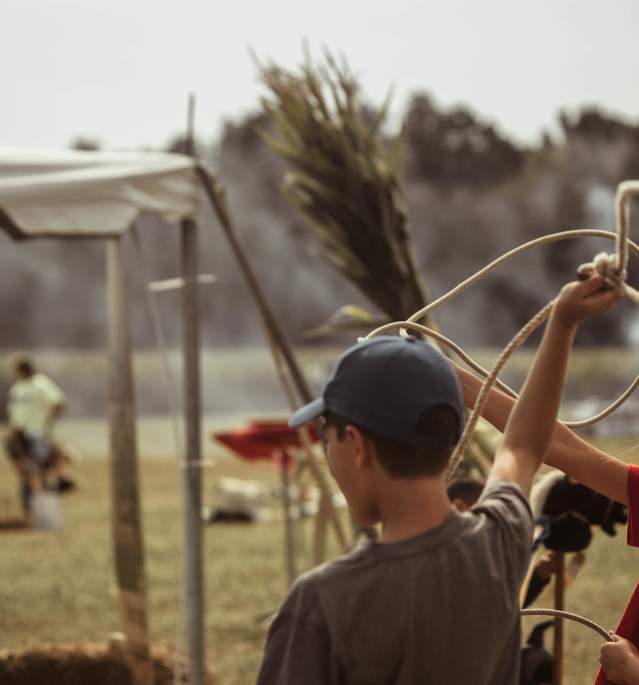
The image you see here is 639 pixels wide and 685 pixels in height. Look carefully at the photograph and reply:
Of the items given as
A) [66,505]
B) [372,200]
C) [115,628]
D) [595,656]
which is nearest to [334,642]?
[372,200]

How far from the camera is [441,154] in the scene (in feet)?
165

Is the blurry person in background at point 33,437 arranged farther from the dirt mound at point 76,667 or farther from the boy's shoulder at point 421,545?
the boy's shoulder at point 421,545

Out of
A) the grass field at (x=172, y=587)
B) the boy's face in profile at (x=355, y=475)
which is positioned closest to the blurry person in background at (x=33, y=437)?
the grass field at (x=172, y=587)

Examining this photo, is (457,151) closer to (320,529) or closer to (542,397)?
(320,529)

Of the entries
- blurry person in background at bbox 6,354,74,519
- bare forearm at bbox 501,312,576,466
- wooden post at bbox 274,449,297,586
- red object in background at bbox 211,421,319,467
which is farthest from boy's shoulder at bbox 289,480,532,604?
blurry person in background at bbox 6,354,74,519

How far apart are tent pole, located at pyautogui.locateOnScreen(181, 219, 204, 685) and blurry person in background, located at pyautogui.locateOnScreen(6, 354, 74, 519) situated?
315 inches

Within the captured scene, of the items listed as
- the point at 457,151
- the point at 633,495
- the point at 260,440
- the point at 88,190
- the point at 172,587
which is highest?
the point at 88,190

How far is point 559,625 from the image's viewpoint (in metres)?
3.25

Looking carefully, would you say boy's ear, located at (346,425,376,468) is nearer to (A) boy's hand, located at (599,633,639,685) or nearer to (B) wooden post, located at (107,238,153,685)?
(A) boy's hand, located at (599,633,639,685)

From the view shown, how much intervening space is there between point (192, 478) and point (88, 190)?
3.99 ft

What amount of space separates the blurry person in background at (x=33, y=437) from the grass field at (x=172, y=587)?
497 mm

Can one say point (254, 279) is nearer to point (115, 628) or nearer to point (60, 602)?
point (115, 628)

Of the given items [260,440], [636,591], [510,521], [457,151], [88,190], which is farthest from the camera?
[457,151]

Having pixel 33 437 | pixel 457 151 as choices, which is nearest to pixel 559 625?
pixel 33 437
